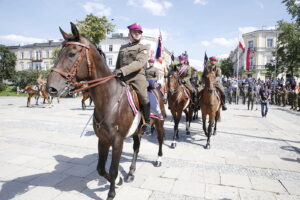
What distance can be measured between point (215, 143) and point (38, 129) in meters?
7.12

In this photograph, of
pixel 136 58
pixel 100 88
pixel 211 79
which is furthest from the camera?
pixel 211 79

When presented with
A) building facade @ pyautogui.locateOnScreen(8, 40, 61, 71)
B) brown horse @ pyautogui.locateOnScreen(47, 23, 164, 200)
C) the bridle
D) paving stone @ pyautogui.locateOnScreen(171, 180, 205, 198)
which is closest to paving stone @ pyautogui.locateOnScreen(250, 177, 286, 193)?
paving stone @ pyautogui.locateOnScreen(171, 180, 205, 198)

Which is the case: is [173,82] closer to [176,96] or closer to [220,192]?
[176,96]

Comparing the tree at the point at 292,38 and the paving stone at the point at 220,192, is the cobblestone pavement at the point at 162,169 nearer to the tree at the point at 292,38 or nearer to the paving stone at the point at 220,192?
the paving stone at the point at 220,192

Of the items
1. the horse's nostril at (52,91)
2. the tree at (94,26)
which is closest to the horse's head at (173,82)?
the horse's nostril at (52,91)

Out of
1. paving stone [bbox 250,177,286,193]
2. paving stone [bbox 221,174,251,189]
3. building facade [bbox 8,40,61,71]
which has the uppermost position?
building facade [bbox 8,40,61,71]

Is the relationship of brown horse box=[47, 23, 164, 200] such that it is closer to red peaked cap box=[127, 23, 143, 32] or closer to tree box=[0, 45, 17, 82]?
red peaked cap box=[127, 23, 143, 32]

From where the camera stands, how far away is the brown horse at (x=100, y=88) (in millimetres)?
2551

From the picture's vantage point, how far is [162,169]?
4637 millimetres

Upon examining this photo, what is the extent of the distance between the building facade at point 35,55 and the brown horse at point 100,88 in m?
77.7

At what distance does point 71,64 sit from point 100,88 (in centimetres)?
61

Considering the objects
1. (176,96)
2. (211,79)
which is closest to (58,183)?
(176,96)

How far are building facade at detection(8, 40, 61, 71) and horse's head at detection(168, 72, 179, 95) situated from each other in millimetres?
75038

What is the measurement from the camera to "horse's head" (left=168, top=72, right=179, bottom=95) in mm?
6733
